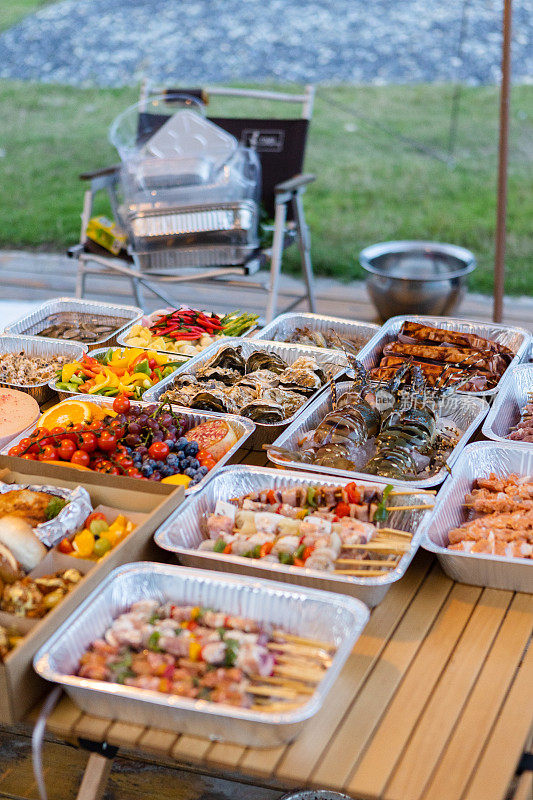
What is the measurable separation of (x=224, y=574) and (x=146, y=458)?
1.78 feet

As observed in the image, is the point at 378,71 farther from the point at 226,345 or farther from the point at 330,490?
the point at 330,490

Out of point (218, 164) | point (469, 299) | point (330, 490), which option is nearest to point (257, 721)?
point (330, 490)

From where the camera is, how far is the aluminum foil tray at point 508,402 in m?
2.20

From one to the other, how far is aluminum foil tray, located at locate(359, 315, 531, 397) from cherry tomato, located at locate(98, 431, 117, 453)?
813mm

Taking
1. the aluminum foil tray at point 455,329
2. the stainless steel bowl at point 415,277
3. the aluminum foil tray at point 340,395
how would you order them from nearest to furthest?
the aluminum foil tray at point 340,395 → the aluminum foil tray at point 455,329 → the stainless steel bowl at point 415,277

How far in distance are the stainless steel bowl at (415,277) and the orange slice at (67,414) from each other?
2.31 metres

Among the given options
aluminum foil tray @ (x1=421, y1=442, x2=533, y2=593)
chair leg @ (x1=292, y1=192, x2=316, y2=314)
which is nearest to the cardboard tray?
aluminum foil tray @ (x1=421, y1=442, x2=533, y2=593)

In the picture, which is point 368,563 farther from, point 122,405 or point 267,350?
point 267,350

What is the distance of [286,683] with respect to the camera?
1380 mm

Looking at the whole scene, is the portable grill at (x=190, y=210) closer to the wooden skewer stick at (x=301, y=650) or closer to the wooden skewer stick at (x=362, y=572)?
the wooden skewer stick at (x=362, y=572)

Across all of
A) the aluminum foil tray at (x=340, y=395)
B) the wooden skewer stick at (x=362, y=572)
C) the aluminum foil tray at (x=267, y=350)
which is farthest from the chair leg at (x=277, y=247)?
the wooden skewer stick at (x=362, y=572)

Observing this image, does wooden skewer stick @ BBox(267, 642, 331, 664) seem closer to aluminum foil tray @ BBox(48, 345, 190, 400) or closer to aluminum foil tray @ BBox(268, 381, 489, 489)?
aluminum foil tray @ BBox(268, 381, 489, 489)

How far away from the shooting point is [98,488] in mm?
1847

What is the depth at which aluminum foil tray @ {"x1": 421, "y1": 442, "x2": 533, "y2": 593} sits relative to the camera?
167cm
